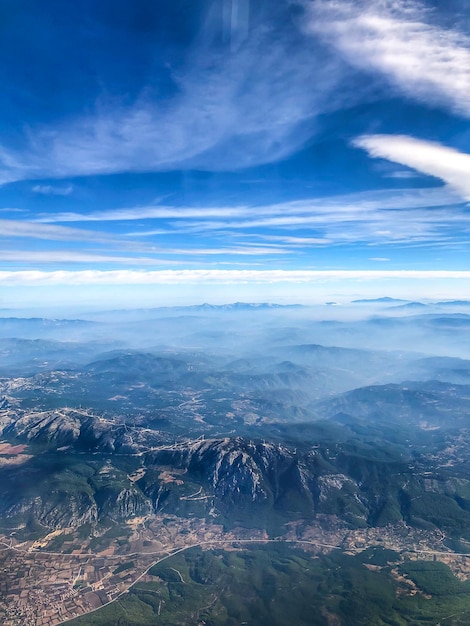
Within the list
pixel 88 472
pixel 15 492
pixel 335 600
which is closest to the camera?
pixel 335 600

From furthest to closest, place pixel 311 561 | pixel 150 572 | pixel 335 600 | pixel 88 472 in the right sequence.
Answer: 1. pixel 88 472
2. pixel 311 561
3. pixel 150 572
4. pixel 335 600

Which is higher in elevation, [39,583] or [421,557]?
[39,583]

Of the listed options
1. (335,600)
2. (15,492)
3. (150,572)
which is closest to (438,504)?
(335,600)

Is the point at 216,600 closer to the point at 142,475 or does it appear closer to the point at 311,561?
the point at 311,561

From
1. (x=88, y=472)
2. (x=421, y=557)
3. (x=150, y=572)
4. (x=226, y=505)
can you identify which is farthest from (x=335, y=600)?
(x=88, y=472)

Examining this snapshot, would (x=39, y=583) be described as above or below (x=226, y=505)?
above

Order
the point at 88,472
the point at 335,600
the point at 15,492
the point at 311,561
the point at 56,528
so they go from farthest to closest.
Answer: the point at 88,472, the point at 15,492, the point at 56,528, the point at 311,561, the point at 335,600

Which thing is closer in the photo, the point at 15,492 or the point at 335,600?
the point at 335,600

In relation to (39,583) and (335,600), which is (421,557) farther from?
(39,583)

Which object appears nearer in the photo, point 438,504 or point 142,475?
point 438,504
